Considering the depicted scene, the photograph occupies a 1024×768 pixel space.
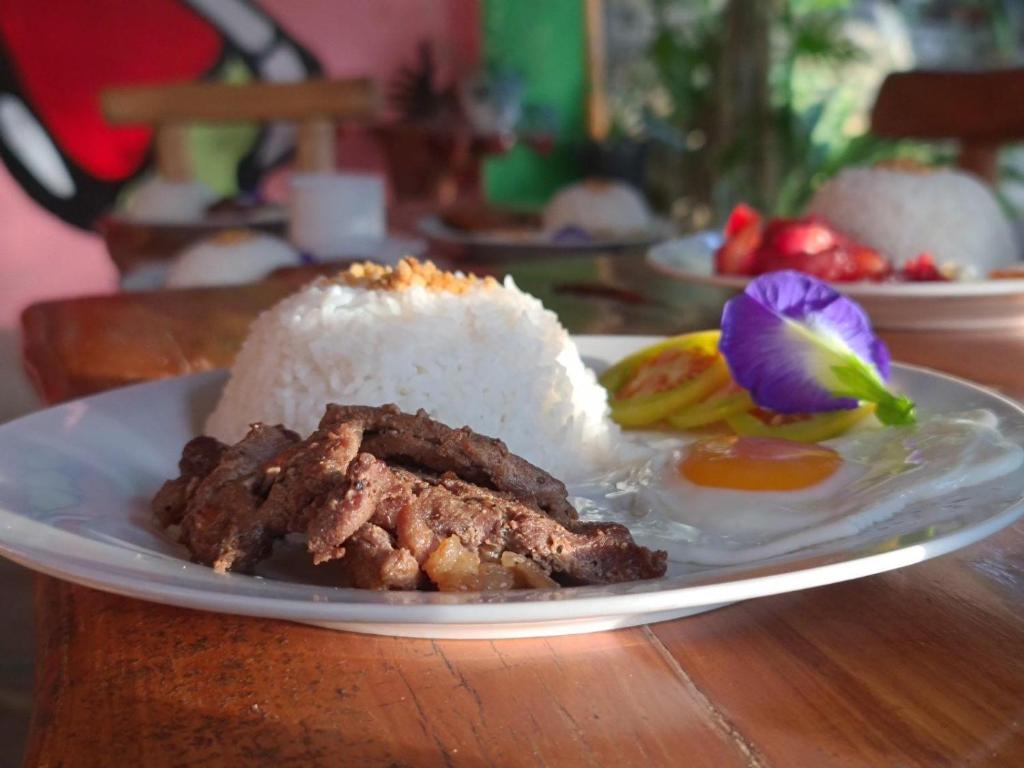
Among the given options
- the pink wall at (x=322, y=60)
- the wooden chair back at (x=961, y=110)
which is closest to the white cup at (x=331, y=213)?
the wooden chair back at (x=961, y=110)

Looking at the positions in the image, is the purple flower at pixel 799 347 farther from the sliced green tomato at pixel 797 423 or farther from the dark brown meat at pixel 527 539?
the dark brown meat at pixel 527 539

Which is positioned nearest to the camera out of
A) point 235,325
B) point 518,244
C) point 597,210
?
point 235,325

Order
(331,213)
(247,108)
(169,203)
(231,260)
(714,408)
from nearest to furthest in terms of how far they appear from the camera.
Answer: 1. (714,408)
2. (231,260)
3. (331,213)
4. (169,203)
5. (247,108)

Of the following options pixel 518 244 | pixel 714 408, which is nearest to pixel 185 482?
pixel 714 408

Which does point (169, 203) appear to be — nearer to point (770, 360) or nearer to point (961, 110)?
point (961, 110)

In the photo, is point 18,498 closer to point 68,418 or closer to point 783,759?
point 68,418

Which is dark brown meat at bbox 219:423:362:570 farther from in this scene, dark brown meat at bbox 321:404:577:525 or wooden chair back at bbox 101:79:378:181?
wooden chair back at bbox 101:79:378:181
